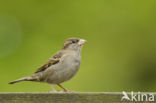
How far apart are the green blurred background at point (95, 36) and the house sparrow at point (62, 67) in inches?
112

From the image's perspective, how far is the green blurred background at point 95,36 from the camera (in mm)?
8789

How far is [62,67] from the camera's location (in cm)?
538

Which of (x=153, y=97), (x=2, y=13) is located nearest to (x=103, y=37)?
(x=2, y=13)

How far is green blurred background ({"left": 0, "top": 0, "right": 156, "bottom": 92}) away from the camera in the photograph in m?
8.79

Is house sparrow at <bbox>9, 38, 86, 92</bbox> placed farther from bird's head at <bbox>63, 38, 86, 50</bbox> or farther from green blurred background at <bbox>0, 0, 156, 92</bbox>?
green blurred background at <bbox>0, 0, 156, 92</bbox>

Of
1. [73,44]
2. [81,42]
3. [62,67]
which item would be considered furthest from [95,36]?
[62,67]

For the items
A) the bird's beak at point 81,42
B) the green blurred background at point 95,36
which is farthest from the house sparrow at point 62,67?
the green blurred background at point 95,36

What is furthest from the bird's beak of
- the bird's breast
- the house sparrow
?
the bird's breast

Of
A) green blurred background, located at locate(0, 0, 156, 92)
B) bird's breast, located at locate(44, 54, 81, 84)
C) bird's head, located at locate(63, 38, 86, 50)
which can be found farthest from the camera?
green blurred background, located at locate(0, 0, 156, 92)

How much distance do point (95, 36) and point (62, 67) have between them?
4089mm

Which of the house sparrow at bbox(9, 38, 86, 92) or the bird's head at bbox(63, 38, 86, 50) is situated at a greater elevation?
the bird's head at bbox(63, 38, 86, 50)

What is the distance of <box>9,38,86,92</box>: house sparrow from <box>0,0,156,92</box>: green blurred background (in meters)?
2.83

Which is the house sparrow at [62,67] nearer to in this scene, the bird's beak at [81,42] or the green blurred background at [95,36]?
the bird's beak at [81,42]

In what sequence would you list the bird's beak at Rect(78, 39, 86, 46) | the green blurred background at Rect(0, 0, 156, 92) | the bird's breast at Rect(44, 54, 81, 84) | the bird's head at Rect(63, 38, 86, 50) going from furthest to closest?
the green blurred background at Rect(0, 0, 156, 92) → the bird's head at Rect(63, 38, 86, 50) → the bird's beak at Rect(78, 39, 86, 46) → the bird's breast at Rect(44, 54, 81, 84)
